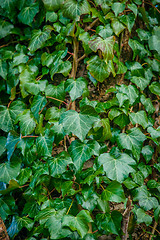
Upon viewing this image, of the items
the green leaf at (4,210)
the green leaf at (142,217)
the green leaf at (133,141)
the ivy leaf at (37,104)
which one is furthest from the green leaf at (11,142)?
the green leaf at (142,217)

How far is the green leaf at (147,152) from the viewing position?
1415 mm

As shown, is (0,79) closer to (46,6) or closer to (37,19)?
(37,19)

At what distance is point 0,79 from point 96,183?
1.07 m

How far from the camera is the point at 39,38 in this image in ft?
4.60

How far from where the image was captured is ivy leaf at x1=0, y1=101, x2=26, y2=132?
141 centimetres

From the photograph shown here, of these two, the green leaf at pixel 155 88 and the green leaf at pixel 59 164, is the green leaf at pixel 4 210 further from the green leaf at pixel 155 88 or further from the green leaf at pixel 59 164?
the green leaf at pixel 155 88

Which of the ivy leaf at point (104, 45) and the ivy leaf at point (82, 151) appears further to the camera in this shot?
the ivy leaf at point (104, 45)

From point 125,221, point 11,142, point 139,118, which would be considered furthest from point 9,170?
point 139,118

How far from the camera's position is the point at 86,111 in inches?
44.8

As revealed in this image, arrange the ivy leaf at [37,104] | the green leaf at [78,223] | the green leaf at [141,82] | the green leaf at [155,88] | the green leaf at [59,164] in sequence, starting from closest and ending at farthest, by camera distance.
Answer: the green leaf at [78,223] < the green leaf at [59,164] < the ivy leaf at [37,104] < the green leaf at [141,82] < the green leaf at [155,88]

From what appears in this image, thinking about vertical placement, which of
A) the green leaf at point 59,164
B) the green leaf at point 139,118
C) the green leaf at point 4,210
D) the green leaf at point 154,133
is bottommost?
the green leaf at point 4,210

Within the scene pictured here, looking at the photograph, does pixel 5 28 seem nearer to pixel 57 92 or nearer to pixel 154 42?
pixel 57 92

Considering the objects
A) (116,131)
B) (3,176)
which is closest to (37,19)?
(116,131)

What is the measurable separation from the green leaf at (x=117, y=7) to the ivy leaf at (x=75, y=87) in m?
0.50
